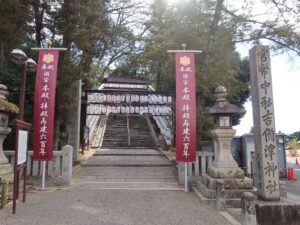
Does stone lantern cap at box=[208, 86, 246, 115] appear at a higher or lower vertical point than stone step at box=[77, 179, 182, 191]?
higher

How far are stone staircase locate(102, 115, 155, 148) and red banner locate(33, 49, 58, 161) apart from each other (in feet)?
33.9

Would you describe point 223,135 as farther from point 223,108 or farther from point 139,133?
point 139,133

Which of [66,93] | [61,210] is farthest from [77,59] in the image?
[61,210]

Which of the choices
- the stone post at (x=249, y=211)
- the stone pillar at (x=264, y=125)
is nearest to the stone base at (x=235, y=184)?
the stone pillar at (x=264, y=125)

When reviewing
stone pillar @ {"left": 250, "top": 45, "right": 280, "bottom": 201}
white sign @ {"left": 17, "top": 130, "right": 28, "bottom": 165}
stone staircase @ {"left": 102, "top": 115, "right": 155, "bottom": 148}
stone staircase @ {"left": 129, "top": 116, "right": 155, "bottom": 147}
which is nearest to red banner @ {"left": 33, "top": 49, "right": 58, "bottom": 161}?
white sign @ {"left": 17, "top": 130, "right": 28, "bottom": 165}

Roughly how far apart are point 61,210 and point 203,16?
8.39m

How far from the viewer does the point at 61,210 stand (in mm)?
6383

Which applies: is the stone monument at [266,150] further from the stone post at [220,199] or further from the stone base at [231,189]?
the stone base at [231,189]

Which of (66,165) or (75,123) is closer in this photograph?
(66,165)

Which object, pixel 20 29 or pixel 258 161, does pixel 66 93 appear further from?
pixel 258 161

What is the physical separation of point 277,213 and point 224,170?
260cm

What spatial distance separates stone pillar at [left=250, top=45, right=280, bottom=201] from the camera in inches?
224

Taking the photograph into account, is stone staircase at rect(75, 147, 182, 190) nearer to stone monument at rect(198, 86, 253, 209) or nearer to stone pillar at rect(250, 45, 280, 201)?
stone monument at rect(198, 86, 253, 209)

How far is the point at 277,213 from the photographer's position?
17.4 ft
